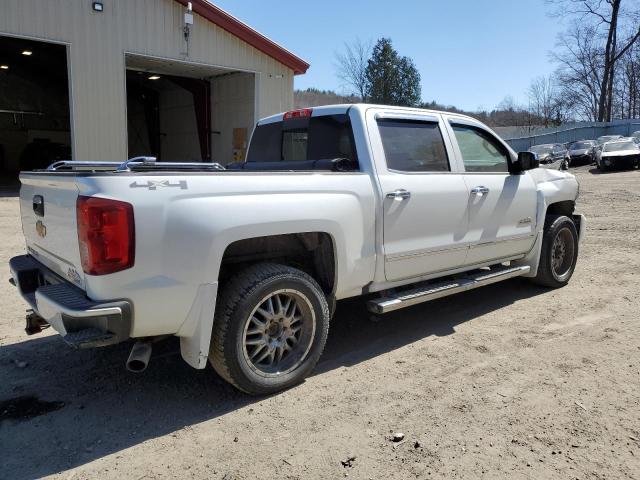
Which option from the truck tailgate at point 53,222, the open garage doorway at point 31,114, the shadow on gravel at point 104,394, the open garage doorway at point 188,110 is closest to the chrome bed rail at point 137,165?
the truck tailgate at point 53,222

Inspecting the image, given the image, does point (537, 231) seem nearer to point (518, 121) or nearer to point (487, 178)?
point (487, 178)

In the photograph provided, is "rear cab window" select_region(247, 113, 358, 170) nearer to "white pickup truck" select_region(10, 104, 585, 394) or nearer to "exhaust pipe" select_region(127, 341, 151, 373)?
"white pickup truck" select_region(10, 104, 585, 394)

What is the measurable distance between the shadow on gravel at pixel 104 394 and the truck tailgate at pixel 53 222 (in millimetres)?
869

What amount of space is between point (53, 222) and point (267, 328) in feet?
4.99

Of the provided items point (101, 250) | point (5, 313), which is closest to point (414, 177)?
point (101, 250)

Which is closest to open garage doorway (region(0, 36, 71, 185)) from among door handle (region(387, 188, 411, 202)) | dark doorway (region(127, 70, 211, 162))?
dark doorway (region(127, 70, 211, 162))

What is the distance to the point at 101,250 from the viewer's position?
2775 mm

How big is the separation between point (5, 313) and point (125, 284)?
315 centimetres

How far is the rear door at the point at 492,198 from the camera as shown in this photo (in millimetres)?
4809

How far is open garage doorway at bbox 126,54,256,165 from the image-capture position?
58.3 feet

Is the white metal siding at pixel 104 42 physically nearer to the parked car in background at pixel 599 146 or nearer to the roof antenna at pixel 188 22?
the roof antenna at pixel 188 22

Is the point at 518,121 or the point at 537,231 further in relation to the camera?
the point at 518,121

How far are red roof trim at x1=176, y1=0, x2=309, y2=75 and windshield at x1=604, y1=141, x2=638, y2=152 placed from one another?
760 inches

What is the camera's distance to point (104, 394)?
3.55 metres
